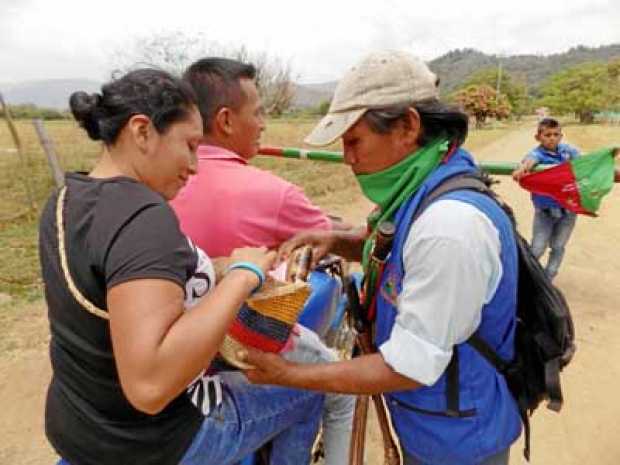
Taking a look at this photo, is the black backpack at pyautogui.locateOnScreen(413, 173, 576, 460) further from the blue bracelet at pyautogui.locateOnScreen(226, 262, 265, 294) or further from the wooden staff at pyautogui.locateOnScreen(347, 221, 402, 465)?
the blue bracelet at pyautogui.locateOnScreen(226, 262, 265, 294)

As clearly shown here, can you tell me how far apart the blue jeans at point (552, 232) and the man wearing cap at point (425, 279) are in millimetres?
3893

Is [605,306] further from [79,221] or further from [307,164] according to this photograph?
[307,164]

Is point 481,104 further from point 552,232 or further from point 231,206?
point 231,206

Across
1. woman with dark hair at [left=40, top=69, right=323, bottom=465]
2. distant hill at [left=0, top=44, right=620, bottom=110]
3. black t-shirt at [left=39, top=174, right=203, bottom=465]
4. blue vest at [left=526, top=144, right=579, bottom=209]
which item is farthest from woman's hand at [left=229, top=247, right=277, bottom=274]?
distant hill at [left=0, top=44, right=620, bottom=110]

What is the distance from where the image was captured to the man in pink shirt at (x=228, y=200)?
1595 mm

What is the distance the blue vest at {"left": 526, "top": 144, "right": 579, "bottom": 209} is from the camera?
4875 mm

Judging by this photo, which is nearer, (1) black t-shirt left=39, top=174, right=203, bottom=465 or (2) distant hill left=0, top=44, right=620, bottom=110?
(1) black t-shirt left=39, top=174, right=203, bottom=465

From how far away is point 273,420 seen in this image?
5.23 ft

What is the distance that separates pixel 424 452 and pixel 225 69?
145 centimetres

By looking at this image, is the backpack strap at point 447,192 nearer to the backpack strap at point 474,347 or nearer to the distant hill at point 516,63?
the backpack strap at point 474,347

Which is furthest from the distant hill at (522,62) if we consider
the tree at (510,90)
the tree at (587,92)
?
the tree at (587,92)

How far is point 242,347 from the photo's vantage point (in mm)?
1303

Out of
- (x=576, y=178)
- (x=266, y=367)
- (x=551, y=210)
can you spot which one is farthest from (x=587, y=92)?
(x=266, y=367)

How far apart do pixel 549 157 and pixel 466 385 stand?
4.16 m
